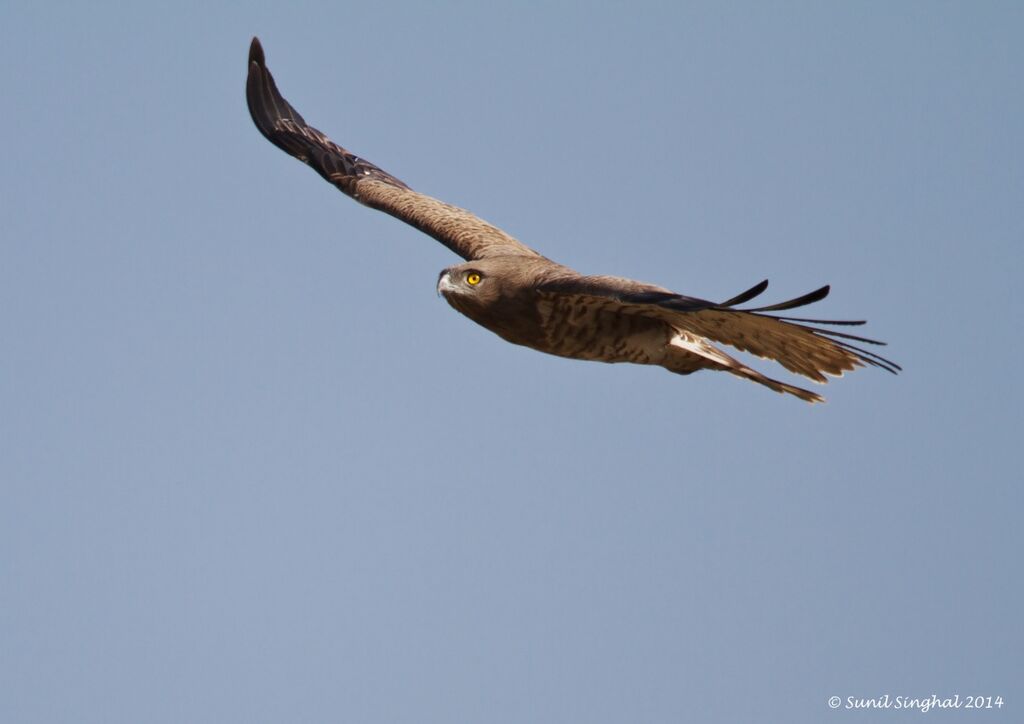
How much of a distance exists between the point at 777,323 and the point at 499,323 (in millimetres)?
2347

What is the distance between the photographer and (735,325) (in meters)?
10.9

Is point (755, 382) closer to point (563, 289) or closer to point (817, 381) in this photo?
point (817, 381)

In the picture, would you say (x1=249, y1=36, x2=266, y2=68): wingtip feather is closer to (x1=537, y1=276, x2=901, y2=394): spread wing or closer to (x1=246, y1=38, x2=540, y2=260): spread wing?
(x1=246, y1=38, x2=540, y2=260): spread wing

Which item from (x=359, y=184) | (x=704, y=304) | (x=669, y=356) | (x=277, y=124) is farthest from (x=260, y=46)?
(x=704, y=304)

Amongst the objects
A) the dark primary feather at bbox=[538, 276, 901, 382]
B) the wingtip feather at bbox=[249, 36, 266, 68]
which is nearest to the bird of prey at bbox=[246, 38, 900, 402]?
the dark primary feather at bbox=[538, 276, 901, 382]

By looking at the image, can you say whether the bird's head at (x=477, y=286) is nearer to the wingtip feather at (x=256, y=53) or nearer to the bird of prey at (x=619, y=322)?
the bird of prey at (x=619, y=322)

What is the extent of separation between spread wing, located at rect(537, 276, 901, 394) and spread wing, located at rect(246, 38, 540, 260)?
5.85 ft

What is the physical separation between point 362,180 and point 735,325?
18.7 feet

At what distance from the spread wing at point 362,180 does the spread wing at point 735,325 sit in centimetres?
178

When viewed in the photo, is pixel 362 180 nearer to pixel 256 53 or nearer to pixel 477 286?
pixel 256 53

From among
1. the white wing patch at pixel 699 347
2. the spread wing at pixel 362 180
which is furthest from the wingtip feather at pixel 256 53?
the white wing patch at pixel 699 347

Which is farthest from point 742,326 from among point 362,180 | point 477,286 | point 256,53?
point 256,53

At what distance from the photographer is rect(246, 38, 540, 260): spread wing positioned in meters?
13.9

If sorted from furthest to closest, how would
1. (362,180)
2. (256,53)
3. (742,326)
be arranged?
(256,53)
(362,180)
(742,326)
